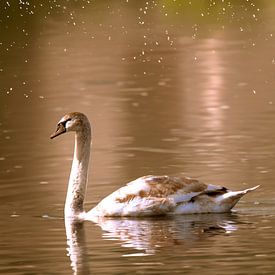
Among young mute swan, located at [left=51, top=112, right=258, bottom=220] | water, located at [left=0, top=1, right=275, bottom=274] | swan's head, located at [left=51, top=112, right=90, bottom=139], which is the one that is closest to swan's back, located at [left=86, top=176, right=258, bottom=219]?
young mute swan, located at [left=51, top=112, right=258, bottom=220]

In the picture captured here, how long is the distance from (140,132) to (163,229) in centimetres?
601

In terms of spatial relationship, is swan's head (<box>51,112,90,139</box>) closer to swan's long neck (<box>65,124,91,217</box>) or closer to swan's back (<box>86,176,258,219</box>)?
swan's long neck (<box>65,124,91,217</box>)

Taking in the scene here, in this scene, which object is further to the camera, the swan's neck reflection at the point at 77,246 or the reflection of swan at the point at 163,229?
the reflection of swan at the point at 163,229

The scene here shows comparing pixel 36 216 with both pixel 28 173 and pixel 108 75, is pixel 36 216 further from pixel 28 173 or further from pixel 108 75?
pixel 108 75

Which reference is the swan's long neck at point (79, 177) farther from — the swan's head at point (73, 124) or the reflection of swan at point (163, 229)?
the reflection of swan at point (163, 229)

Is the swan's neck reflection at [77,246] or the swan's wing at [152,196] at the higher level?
the swan's wing at [152,196]

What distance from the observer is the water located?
43.1ft

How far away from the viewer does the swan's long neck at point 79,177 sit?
15109 millimetres

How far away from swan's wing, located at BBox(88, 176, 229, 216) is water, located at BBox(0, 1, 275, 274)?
0.13 meters

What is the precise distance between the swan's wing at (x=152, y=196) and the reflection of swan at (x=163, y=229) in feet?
0.26

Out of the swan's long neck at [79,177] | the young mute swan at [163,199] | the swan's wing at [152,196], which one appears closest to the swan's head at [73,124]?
the swan's long neck at [79,177]

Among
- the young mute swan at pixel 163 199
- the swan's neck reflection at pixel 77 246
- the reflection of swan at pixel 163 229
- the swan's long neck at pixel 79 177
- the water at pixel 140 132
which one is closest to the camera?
the swan's neck reflection at pixel 77 246

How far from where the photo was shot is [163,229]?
560 inches

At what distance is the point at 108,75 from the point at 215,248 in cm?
1440
